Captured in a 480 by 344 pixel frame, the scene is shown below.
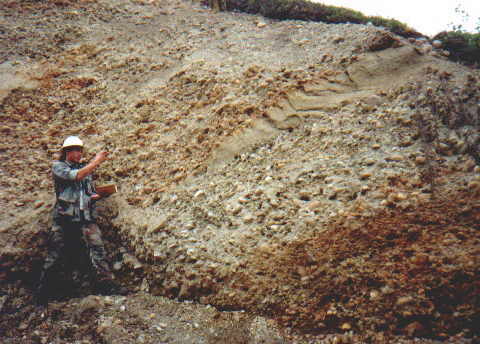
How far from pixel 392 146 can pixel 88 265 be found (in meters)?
4.46

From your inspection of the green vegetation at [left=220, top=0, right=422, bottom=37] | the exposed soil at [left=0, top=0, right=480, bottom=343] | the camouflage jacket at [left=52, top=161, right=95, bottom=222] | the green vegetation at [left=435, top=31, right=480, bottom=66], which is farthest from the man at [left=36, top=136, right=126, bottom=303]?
the green vegetation at [left=435, top=31, right=480, bottom=66]

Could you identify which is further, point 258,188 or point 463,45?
point 463,45

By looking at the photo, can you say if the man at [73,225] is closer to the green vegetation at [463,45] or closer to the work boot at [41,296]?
the work boot at [41,296]

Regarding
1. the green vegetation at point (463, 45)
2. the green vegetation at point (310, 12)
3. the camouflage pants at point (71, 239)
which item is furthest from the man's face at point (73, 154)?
the green vegetation at point (463, 45)

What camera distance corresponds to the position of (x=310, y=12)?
8.84 metres

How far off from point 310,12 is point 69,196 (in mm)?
7359

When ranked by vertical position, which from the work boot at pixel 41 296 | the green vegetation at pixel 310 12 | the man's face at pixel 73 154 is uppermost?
the green vegetation at pixel 310 12

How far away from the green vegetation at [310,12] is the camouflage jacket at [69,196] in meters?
6.86

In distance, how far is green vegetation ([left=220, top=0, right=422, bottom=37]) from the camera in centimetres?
789

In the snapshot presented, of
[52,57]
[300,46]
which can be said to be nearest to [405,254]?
[300,46]

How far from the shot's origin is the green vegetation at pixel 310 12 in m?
7.89

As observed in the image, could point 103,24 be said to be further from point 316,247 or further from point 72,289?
point 316,247

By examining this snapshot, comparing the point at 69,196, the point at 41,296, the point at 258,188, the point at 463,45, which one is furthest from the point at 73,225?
the point at 463,45

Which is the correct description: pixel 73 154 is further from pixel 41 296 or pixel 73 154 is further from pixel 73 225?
pixel 41 296
